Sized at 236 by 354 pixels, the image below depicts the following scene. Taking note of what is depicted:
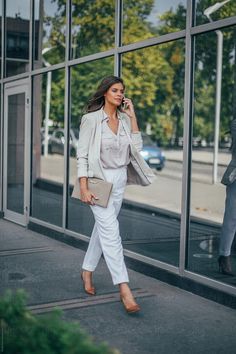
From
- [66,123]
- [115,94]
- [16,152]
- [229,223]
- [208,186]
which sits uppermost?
[115,94]

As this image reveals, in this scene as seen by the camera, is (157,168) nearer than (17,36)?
No

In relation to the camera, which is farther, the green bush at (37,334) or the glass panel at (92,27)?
the glass panel at (92,27)

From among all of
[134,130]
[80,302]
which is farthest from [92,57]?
[80,302]

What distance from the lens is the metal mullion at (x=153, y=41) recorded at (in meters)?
5.50

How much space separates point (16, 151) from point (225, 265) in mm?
4836

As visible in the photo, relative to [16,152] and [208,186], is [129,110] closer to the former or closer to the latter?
[16,152]

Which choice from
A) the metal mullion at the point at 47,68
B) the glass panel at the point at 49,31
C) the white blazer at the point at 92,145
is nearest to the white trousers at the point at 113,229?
the white blazer at the point at 92,145

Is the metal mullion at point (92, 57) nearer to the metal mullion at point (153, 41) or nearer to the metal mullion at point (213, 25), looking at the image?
the metal mullion at point (153, 41)

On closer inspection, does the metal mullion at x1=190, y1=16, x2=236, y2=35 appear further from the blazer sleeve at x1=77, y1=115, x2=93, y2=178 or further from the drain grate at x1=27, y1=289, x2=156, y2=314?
the drain grate at x1=27, y1=289, x2=156, y2=314

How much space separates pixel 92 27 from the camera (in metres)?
9.52

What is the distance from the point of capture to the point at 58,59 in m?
8.60

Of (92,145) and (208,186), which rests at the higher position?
(92,145)

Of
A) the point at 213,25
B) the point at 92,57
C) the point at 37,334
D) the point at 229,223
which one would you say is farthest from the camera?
the point at 92,57

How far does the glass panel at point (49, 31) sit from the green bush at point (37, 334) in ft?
20.8
